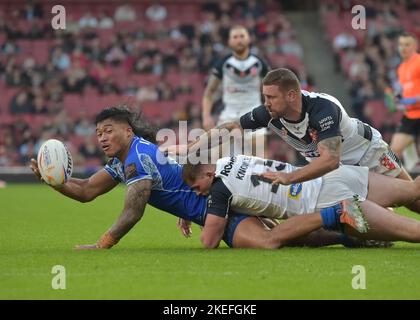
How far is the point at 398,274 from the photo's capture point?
259 inches

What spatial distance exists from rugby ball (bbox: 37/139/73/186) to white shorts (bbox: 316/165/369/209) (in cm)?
217

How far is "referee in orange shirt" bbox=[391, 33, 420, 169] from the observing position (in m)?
14.3

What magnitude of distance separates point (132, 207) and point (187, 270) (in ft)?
4.50

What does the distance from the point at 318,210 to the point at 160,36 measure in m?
18.4

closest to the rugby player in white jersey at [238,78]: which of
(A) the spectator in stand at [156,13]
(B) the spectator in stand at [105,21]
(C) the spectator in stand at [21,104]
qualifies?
(C) the spectator in stand at [21,104]

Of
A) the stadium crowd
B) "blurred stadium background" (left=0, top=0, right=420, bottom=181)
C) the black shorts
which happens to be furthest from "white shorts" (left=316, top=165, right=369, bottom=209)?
the stadium crowd

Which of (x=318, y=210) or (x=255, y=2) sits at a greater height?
(x=255, y=2)

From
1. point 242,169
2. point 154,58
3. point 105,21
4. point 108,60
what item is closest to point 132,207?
point 242,169

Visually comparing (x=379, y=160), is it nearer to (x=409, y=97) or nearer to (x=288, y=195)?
(x=288, y=195)

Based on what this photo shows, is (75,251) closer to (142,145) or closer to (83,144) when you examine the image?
(142,145)

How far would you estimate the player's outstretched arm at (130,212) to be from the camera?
8.01 m

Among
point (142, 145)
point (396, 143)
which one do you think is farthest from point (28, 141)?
point (142, 145)

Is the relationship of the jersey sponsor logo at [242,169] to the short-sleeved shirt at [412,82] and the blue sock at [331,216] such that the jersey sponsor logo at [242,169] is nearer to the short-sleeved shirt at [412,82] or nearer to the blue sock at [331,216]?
the blue sock at [331,216]

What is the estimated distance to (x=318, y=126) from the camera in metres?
7.95
